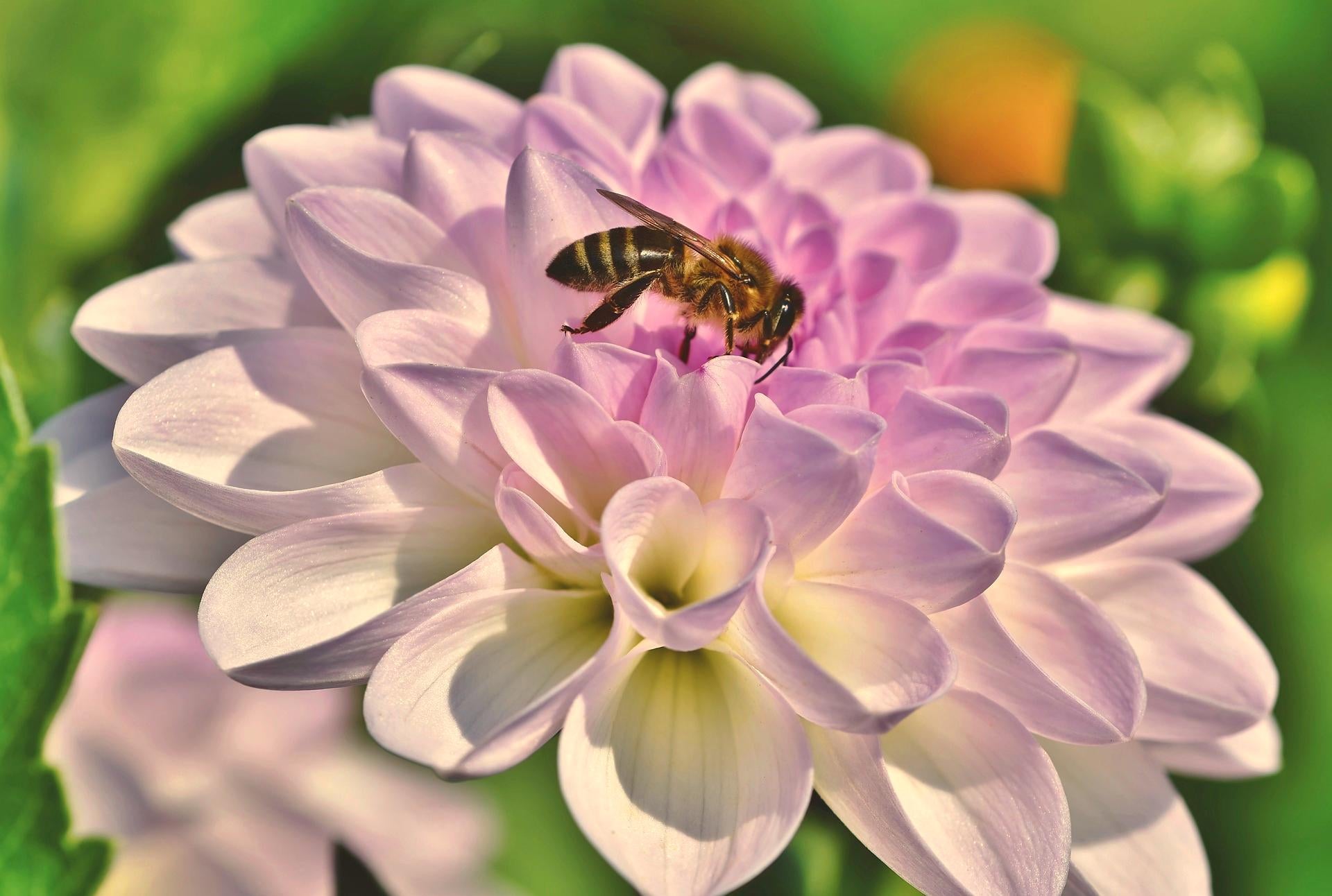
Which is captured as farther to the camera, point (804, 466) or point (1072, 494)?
point (1072, 494)

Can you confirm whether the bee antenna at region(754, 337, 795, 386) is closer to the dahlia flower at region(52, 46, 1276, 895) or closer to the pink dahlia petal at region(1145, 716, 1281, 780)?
the dahlia flower at region(52, 46, 1276, 895)

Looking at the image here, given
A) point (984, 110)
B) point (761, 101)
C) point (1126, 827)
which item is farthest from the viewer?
point (984, 110)

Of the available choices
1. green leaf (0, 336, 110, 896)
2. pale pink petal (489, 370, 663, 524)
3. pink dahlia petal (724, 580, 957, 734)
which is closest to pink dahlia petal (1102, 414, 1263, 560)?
pink dahlia petal (724, 580, 957, 734)

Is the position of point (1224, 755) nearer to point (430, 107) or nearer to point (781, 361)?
point (781, 361)

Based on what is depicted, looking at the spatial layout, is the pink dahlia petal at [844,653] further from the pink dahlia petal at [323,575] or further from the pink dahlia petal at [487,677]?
the pink dahlia petal at [323,575]

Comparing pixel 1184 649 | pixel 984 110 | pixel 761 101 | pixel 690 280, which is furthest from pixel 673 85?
pixel 1184 649

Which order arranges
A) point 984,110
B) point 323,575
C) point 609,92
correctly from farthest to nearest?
1. point 984,110
2. point 609,92
3. point 323,575

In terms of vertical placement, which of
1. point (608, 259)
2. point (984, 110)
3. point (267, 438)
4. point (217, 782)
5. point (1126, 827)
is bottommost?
point (217, 782)
